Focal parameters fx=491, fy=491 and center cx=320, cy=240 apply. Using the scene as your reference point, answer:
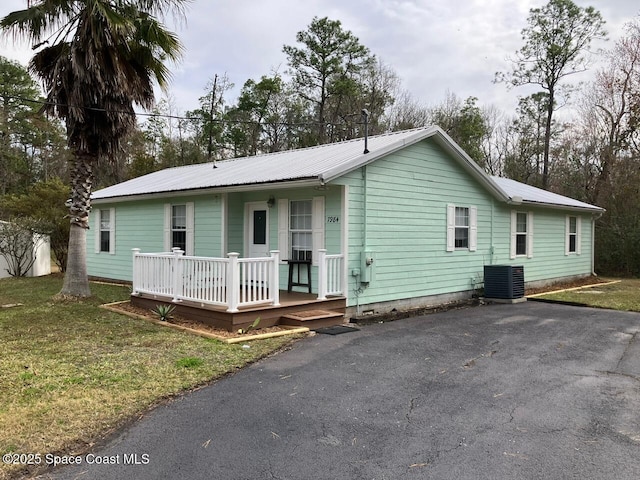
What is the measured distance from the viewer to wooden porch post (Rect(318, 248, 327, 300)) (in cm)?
883

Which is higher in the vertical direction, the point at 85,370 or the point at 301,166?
the point at 301,166

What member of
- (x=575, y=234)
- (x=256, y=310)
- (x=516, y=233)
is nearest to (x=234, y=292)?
(x=256, y=310)

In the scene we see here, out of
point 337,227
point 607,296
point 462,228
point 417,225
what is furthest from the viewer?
point 607,296

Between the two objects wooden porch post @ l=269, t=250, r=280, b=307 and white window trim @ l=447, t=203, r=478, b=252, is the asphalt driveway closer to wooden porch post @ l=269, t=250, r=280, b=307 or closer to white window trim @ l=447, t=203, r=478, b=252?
wooden porch post @ l=269, t=250, r=280, b=307

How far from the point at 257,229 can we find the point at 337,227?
2.46 m

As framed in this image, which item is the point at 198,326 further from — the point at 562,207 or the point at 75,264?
the point at 562,207

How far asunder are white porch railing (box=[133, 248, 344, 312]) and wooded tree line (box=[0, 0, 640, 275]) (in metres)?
15.6

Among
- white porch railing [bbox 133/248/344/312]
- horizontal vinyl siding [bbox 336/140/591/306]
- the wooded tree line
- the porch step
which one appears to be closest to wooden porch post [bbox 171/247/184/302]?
white porch railing [bbox 133/248/344/312]

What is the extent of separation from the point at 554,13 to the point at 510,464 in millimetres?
29647

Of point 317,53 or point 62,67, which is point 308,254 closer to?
point 62,67

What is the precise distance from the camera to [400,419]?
4.36 metres

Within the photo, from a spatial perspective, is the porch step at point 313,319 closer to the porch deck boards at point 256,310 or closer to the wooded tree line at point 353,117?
the porch deck boards at point 256,310

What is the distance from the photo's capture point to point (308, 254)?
1019 centimetres

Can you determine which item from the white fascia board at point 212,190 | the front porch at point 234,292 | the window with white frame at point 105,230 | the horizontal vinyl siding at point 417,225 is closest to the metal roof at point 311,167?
the white fascia board at point 212,190
